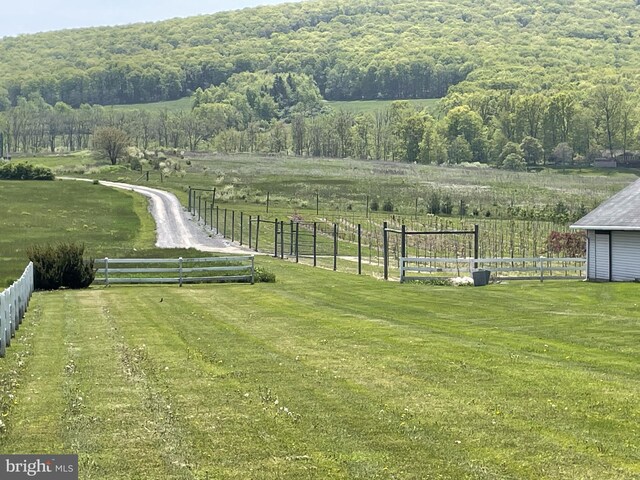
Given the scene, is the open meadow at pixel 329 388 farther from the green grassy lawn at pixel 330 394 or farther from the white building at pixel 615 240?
the white building at pixel 615 240

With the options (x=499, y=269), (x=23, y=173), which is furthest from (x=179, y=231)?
(x=23, y=173)

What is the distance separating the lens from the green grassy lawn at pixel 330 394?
9633 millimetres

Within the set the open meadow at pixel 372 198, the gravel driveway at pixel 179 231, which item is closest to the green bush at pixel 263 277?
the open meadow at pixel 372 198

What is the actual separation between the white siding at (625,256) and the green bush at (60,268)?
20782mm

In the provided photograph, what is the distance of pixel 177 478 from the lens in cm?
903

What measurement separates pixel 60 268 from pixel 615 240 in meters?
21.9

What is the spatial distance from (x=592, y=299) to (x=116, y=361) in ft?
58.7

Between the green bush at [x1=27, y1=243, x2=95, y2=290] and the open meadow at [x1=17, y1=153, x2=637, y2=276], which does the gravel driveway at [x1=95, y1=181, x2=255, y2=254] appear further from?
Result: the green bush at [x1=27, y1=243, x2=95, y2=290]

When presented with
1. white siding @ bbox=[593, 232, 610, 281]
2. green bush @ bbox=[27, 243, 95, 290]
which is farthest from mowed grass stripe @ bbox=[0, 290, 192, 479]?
white siding @ bbox=[593, 232, 610, 281]

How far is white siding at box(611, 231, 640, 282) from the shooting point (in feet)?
123

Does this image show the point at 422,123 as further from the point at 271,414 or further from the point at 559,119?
the point at 271,414

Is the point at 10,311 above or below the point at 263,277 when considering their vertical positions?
above

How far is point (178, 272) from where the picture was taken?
37188 mm

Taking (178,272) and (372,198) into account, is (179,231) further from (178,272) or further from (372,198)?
(372,198)
